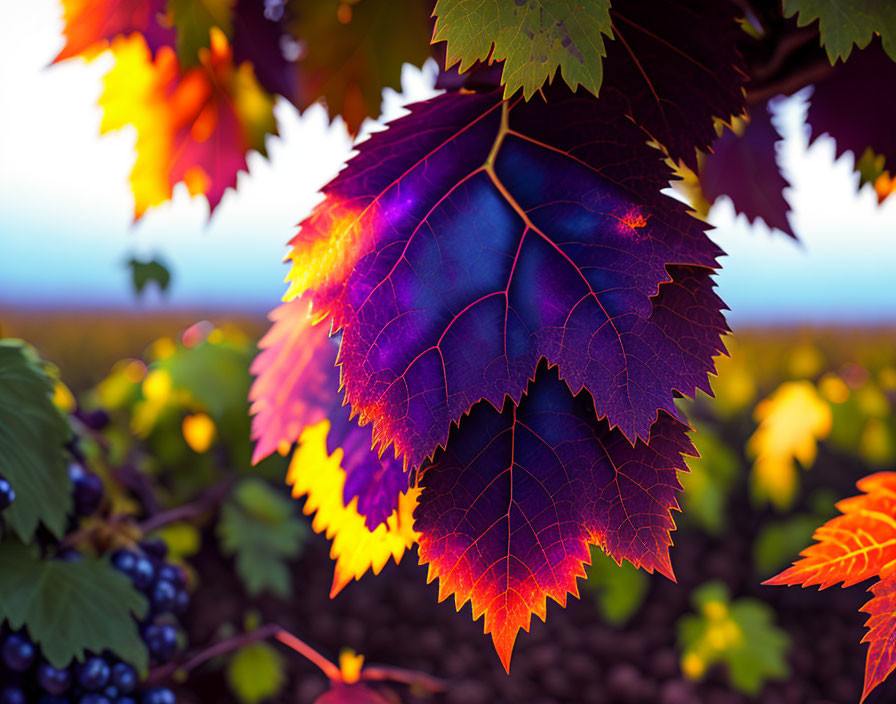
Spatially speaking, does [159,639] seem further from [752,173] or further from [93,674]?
[752,173]

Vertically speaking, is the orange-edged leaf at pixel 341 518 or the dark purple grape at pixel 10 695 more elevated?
the orange-edged leaf at pixel 341 518

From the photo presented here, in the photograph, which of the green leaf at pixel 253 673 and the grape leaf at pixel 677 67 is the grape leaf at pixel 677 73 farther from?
the green leaf at pixel 253 673

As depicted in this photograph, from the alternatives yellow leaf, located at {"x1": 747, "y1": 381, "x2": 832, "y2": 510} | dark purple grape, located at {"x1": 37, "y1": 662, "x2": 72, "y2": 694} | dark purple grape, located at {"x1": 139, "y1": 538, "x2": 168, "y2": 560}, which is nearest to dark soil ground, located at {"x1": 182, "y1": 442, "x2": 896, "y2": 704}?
yellow leaf, located at {"x1": 747, "y1": 381, "x2": 832, "y2": 510}

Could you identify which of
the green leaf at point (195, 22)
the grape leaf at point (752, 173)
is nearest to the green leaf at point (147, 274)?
the green leaf at point (195, 22)

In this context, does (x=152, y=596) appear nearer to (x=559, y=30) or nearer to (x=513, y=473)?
(x=513, y=473)

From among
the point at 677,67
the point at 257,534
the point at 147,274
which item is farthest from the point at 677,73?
the point at 257,534

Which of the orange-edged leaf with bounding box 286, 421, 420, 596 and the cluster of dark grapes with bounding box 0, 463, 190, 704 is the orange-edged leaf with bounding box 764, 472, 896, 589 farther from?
the cluster of dark grapes with bounding box 0, 463, 190, 704
